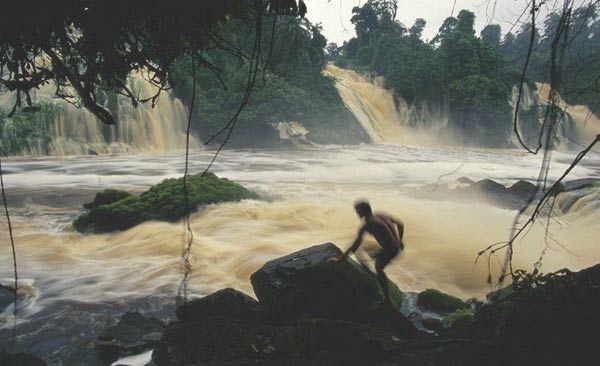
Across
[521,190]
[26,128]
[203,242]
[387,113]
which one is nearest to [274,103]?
[387,113]

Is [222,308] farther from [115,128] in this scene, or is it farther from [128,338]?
[115,128]

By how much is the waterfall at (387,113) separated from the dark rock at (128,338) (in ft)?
99.9

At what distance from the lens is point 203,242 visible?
28.0 feet

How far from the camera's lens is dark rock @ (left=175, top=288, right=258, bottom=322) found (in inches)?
177

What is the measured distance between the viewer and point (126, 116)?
74.0 ft

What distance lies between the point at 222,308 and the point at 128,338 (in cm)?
93

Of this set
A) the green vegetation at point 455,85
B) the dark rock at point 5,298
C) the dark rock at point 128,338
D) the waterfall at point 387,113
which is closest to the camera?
the dark rock at point 128,338

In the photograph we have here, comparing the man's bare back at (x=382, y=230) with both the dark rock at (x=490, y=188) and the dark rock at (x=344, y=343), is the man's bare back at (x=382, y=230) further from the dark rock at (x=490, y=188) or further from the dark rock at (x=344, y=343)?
the dark rock at (x=490, y=188)

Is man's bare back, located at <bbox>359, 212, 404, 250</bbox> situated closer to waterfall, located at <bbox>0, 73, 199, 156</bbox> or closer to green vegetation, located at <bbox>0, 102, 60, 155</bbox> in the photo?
waterfall, located at <bbox>0, 73, 199, 156</bbox>

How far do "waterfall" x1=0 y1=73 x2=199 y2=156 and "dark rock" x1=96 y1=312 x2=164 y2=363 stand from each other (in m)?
14.3

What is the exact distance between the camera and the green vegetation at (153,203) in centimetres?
930

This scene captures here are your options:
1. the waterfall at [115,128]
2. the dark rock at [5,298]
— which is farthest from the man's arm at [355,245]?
the waterfall at [115,128]

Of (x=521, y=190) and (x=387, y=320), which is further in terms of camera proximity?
(x=521, y=190)

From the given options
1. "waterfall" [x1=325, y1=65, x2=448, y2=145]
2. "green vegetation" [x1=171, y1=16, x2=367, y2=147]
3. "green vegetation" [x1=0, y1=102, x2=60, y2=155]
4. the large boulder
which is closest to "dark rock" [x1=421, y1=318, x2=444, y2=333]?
the large boulder
